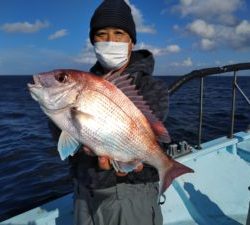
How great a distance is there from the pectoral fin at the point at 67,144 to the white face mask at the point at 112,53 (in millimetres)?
827

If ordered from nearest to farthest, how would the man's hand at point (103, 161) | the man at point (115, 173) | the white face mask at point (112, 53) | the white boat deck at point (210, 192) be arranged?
1. the man's hand at point (103, 161)
2. the man at point (115, 173)
3. the white face mask at point (112, 53)
4. the white boat deck at point (210, 192)

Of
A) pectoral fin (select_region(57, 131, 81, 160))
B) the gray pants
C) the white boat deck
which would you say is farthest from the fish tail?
the white boat deck

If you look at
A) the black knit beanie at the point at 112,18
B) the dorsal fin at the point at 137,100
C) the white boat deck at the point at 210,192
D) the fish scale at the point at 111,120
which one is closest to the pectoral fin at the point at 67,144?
the fish scale at the point at 111,120

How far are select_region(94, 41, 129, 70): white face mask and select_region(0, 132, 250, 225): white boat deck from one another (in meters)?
1.59

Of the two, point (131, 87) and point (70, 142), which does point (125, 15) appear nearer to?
point (131, 87)

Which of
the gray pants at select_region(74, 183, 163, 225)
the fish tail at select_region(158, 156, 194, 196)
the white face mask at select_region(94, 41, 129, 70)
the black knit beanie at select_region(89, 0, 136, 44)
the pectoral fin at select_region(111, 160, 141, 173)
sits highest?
the black knit beanie at select_region(89, 0, 136, 44)

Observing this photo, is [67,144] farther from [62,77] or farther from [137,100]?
[137,100]

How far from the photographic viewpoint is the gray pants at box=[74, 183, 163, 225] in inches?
118

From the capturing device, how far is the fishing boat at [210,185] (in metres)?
4.76

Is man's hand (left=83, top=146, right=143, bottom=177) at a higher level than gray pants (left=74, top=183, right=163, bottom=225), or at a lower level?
higher

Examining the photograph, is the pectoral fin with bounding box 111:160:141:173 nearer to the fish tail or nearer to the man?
the man

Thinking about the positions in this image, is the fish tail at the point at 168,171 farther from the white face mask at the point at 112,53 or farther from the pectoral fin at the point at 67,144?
the white face mask at the point at 112,53

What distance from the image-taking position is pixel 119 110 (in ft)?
8.71

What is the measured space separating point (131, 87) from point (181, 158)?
2804mm
